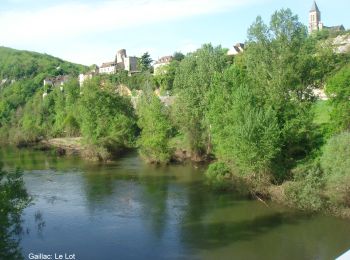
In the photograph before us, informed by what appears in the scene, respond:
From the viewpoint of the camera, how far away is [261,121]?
3312cm

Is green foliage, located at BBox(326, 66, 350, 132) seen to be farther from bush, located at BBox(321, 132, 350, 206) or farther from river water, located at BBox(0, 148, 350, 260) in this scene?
river water, located at BBox(0, 148, 350, 260)

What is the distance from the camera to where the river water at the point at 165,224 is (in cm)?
2338

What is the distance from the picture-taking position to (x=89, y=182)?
40.5m

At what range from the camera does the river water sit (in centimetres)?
2338

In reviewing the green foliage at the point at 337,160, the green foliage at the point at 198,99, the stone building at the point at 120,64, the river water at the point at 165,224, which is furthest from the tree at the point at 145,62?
the green foliage at the point at 337,160

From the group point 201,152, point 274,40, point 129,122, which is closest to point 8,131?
point 129,122

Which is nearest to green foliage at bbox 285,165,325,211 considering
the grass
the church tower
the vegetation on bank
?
the vegetation on bank

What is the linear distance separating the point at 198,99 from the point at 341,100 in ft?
67.1

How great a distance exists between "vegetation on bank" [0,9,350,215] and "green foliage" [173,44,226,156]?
125 mm

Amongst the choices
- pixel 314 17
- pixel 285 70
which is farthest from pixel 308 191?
pixel 314 17

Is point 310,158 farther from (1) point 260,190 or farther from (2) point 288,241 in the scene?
(2) point 288,241

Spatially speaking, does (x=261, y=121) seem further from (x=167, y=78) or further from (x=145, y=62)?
(x=145, y=62)

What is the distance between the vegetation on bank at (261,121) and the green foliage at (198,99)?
125mm

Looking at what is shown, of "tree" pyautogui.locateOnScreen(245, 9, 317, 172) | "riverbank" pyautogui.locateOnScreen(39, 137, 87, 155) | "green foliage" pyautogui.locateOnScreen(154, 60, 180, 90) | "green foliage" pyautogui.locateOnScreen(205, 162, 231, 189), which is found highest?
"green foliage" pyautogui.locateOnScreen(154, 60, 180, 90)
